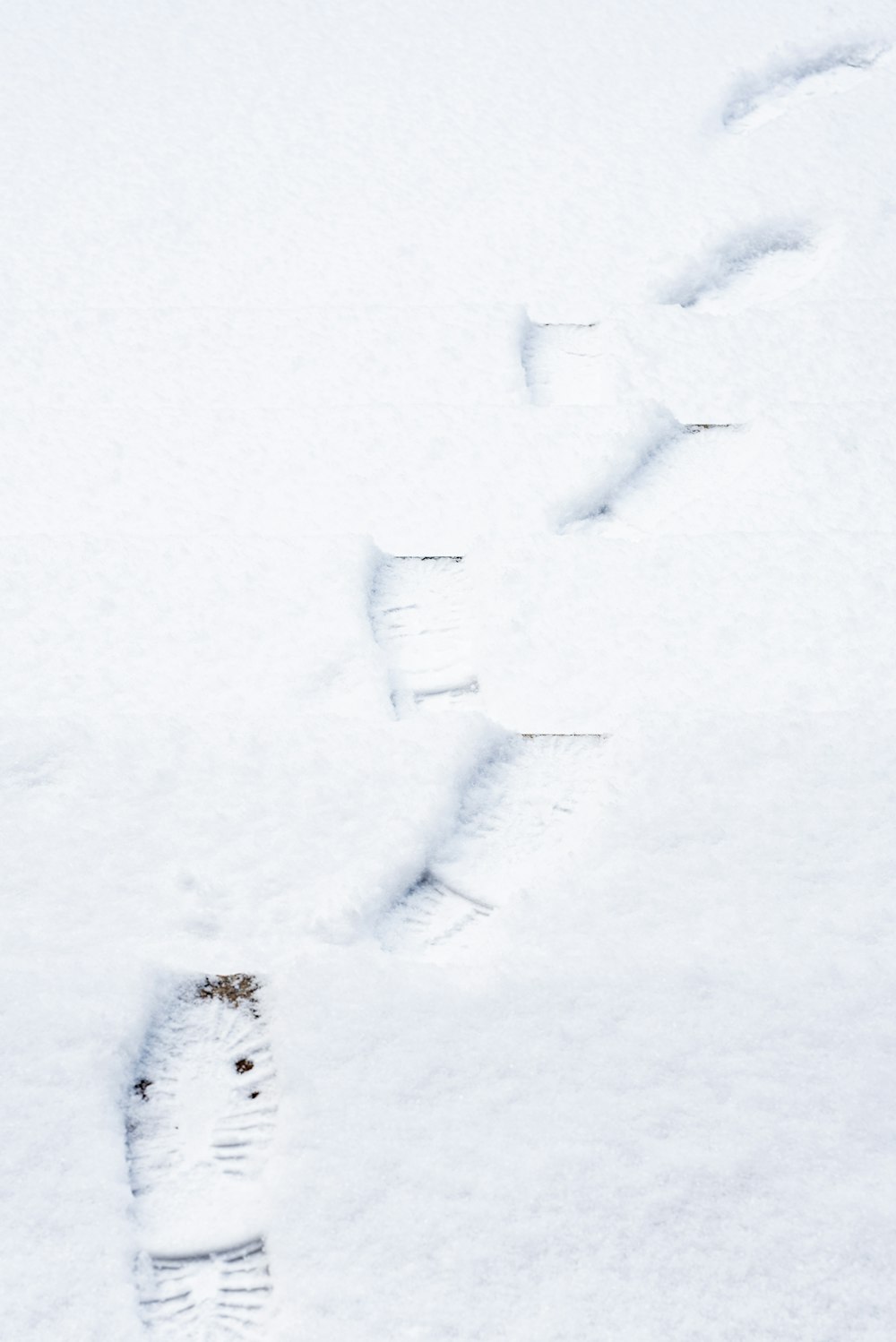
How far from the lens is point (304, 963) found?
0.80m

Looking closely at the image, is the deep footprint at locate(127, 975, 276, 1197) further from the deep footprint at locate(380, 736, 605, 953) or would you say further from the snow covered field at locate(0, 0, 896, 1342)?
the deep footprint at locate(380, 736, 605, 953)

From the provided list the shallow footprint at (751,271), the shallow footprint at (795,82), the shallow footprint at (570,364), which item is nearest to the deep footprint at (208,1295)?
the shallow footprint at (570,364)

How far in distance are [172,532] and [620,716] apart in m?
0.43

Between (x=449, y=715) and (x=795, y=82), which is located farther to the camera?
(x=795, y=82)

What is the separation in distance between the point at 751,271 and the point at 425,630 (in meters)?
0.70

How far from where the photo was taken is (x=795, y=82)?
171 cm

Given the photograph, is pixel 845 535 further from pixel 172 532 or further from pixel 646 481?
pixel 172 532

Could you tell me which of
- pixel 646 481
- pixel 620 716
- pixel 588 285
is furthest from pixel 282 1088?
pixel 588 285

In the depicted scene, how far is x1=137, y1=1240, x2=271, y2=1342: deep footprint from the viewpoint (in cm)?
66

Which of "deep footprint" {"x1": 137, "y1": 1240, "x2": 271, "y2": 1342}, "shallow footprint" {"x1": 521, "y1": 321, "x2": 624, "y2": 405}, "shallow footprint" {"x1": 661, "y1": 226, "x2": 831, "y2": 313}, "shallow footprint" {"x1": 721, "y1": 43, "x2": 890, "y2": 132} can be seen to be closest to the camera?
"deep footprint" {"x1": 137, "y1": 1240, "x2": 271, "y2": 1342}

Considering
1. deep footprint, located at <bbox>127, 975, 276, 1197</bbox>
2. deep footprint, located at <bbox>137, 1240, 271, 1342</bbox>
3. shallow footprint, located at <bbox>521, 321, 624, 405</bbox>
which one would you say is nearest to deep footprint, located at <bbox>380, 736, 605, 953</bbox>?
deep footprint, located at <bbox>127, 975, 276, 1197</bbox>

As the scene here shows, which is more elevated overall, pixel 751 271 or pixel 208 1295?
pixel 751 271

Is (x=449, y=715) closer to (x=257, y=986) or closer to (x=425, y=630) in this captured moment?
(x=425, y=630)

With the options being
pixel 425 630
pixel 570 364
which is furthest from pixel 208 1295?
pixel 570 364
